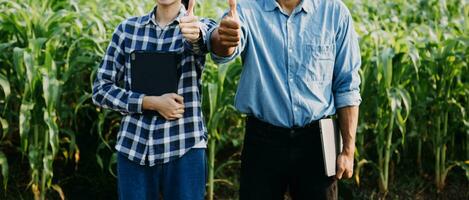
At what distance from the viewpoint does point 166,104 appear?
109 inches

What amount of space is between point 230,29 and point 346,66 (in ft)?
1.73

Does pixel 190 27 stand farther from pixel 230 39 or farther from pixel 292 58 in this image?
pixel 292 58

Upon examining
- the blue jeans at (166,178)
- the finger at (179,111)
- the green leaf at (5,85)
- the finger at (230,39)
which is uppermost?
the finger at (230,39)

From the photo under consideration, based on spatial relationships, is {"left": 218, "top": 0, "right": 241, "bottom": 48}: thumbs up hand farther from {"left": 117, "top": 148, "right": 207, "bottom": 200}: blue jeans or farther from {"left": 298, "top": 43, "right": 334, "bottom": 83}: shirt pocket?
{"left": 117, "top": 148, "right": 207, "bottom": 200}: blue jeans

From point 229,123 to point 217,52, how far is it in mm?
2355

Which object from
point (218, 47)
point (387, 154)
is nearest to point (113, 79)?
point (218, 47)

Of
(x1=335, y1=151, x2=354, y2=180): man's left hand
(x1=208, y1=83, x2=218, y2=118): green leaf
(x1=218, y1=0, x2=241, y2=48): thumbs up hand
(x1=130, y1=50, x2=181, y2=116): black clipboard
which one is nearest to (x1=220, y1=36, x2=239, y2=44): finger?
(x1=218, y1=0, x2=241, y2=48): thumbs up hand

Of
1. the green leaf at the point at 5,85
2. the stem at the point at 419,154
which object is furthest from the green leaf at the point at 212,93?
the stem at the point at 419,154

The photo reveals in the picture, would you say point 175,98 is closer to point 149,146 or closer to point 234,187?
point 149,146

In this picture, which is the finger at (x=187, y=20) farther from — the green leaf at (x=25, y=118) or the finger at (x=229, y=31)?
the green leaf at (x=25, y=118)

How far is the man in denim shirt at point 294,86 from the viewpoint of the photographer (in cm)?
274

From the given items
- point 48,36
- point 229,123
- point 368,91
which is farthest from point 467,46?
point 48,36

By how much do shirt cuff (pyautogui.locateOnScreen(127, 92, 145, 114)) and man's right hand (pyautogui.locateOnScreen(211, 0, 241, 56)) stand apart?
1.35 feet

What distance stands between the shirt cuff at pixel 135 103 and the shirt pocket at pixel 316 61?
0.57 meters
